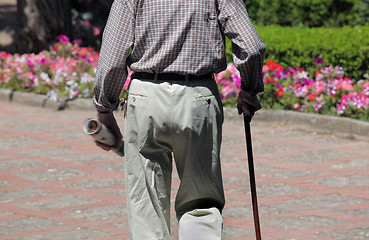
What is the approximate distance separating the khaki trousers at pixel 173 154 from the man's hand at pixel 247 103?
163 millimetres

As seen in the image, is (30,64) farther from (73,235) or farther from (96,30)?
(73,235)

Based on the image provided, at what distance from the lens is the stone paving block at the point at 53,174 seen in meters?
6.55

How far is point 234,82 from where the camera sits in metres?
9.62

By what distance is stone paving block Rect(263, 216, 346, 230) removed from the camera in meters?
5.07

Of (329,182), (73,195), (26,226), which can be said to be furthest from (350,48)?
(26,226)

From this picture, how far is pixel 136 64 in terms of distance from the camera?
3.41m

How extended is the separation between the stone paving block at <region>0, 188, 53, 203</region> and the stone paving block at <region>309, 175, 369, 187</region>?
86.0 inches

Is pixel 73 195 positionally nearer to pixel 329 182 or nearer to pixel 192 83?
pixel 329 182

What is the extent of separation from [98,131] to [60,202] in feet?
7.83

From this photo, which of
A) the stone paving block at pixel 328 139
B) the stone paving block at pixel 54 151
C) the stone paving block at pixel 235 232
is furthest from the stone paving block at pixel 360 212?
the stone paving block at pixel 54 151

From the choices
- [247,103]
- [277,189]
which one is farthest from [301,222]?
[247,103]

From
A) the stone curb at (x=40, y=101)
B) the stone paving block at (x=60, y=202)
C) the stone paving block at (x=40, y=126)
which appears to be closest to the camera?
the stone paving block at (x=60, y=202)

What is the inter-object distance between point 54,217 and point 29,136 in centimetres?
Result: 312

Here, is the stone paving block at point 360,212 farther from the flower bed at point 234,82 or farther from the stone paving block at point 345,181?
the flower bed at point 234,82
